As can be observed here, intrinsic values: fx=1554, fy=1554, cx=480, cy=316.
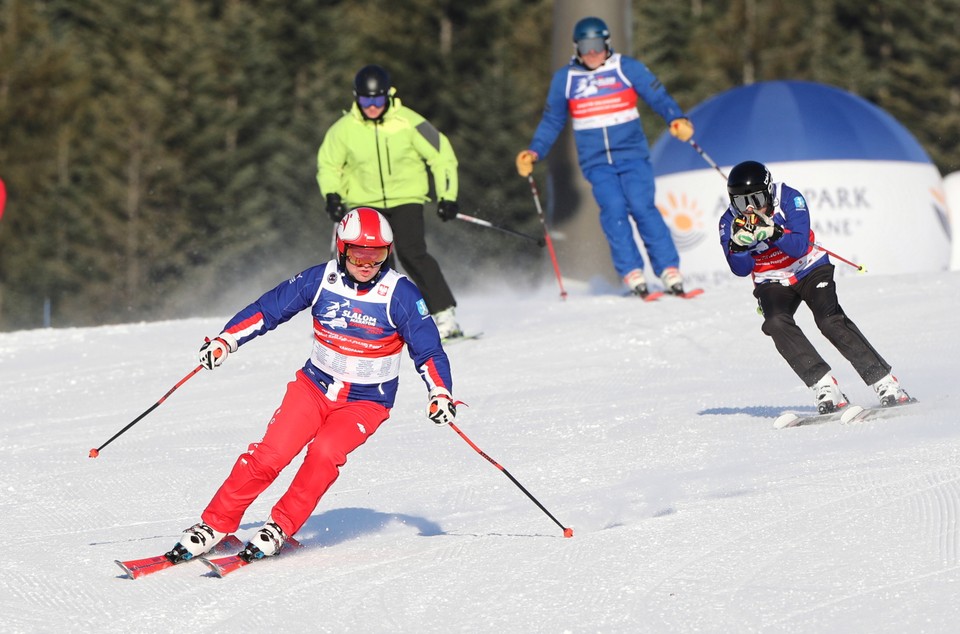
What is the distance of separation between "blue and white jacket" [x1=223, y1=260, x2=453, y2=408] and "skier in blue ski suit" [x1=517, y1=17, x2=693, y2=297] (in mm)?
5616

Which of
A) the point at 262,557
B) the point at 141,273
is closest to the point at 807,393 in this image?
the point at 262,557

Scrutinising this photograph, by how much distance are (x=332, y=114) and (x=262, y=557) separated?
122 ft

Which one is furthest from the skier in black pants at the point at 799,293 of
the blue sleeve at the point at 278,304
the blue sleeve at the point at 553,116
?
the blue sleeve at the point at 553,116

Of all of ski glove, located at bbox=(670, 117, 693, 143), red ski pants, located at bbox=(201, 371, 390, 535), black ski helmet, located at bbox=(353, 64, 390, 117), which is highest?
black ski helmet, located at bbox=(353, 64, 390, 117)

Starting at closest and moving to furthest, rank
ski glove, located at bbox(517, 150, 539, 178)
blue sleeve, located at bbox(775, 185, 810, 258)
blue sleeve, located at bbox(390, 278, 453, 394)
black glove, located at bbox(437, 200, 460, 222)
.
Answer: blue sleeve, located at bbox(390, 278, 453, 394)
blue sleeve, located at bbox(775, 185, 810, 258)
black glove, located at bbox(437, 200, 460, 222)
ski glove, located at bbox(517, 150, 539, 178)

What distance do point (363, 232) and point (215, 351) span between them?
0.74 m

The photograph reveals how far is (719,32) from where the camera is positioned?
5238 cm

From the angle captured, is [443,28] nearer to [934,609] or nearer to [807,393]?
[807,393]

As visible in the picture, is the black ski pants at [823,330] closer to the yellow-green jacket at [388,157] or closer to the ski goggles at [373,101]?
the yellow-green jacket at [388,157]

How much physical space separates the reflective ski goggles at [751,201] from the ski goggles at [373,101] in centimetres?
343

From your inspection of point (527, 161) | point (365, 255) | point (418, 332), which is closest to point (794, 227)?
point (418, 332)

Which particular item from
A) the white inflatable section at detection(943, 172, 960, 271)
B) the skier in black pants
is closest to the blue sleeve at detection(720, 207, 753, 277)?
the skier in black pants

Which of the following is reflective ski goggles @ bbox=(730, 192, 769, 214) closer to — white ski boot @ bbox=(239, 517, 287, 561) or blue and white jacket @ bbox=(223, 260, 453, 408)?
blue and white jacket @ bbox=(223, 260, 453, 408)

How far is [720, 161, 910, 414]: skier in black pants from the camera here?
7.70m
